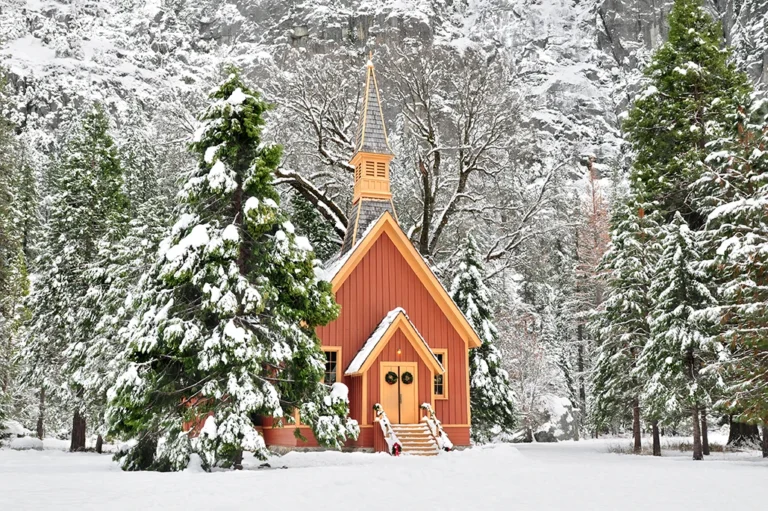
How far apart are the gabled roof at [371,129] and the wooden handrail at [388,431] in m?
9.19

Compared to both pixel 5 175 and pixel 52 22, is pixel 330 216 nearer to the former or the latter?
pixel 5 175

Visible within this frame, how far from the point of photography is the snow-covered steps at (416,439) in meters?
19.2

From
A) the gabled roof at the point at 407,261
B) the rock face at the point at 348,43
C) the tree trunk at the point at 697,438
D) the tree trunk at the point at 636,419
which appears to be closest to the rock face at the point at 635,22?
the rock face at the point at 348,43

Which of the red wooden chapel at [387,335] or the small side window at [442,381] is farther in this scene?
the small side window at [442,381]

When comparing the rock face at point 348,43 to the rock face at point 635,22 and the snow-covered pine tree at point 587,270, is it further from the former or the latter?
the snow-covered pine tree at point 587,270

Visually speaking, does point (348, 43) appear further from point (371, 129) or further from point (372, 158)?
point (372, 158)

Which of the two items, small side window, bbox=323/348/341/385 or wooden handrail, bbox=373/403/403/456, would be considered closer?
wooden handrail, bbox=373/403/403/456

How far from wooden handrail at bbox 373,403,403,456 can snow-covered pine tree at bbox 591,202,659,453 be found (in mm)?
9238

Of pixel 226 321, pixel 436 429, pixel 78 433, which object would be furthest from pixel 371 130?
pixel 78 433

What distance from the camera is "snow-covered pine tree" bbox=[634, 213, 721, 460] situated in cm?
1980

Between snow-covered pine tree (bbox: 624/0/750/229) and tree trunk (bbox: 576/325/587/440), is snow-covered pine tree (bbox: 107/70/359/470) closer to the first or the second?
snow-covered pine tree (bbox: 624/0/750/229)

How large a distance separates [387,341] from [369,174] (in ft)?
21.9

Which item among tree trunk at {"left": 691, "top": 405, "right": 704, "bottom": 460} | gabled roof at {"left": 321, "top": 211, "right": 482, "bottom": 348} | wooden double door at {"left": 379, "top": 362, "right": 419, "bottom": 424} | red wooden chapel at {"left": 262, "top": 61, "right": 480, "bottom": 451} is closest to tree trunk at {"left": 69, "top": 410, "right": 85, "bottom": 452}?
red wooden chapel at {"left": 262, "top": 61, "right": 480, "bottom": 451}

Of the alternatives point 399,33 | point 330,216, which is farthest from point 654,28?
point 330,216
